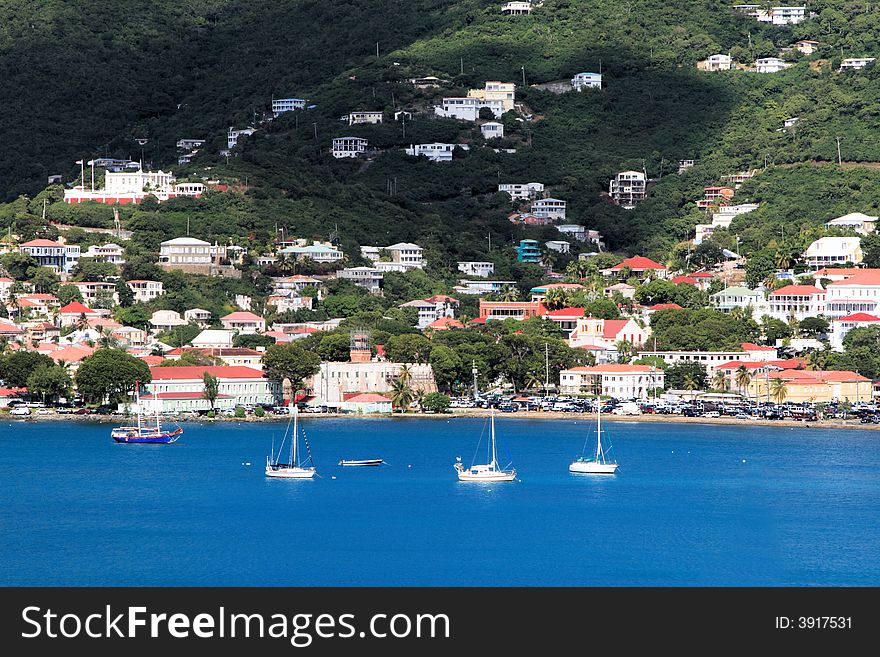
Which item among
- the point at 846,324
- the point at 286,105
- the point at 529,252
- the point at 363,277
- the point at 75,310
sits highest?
the point at 286,105

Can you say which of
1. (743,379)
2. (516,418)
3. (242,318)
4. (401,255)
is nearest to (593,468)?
(516,418)

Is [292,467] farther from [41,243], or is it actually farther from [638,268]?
[638,268]

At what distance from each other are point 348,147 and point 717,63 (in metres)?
28.4

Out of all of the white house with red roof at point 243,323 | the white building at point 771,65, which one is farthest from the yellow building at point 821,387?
the white building at point 771,65

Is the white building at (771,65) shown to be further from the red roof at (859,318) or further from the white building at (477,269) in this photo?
the red roof at (859,318)

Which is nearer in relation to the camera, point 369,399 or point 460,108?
point 369,399

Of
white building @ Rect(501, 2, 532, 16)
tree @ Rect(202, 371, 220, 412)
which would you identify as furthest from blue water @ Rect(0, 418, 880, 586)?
white building @ Rect(501, 2, 532, 16)

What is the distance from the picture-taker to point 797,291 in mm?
83125

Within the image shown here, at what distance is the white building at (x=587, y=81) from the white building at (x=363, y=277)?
3712 cm

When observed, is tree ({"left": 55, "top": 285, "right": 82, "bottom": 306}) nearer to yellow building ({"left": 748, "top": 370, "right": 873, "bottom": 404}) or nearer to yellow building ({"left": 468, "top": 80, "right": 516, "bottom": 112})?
yellow building ({"left": 748, "top": 370, "right": 873, "bottom": 404})

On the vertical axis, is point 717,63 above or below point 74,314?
above

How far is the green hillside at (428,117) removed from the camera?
102438mm

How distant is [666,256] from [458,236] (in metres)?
12.4
